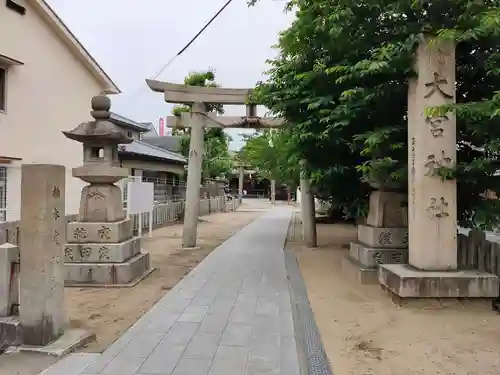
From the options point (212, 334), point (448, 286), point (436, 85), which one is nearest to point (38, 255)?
point (212, 334)

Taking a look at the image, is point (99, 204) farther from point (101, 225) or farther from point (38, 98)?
point (38, 98)

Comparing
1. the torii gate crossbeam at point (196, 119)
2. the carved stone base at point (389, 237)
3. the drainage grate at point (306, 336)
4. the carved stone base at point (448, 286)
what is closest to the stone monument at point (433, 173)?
the carved stone base at point (448, 286)

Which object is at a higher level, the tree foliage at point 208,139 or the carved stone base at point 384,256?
the tree foliage at point 208,139

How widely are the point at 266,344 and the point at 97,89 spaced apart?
52.5 feet

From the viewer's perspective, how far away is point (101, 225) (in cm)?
812

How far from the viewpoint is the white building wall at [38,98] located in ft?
42.5

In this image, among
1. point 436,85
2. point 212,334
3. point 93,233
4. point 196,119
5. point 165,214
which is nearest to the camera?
point 212,334

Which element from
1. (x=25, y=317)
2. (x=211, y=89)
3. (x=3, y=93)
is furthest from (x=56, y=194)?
(x=3, y=93)

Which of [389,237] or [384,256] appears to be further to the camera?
[389,237]

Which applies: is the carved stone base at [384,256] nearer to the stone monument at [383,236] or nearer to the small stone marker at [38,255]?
the stone monument at [383,236]

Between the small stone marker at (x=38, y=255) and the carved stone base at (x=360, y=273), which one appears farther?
the carved stone base at (x=360, y=273)

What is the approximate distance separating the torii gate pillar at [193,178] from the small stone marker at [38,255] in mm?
8166

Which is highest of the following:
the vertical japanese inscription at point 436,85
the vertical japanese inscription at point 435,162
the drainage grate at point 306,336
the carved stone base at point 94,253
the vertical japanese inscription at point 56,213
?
the vertical japanese inscription at point 436,85

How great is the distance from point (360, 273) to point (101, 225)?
15.5ft
